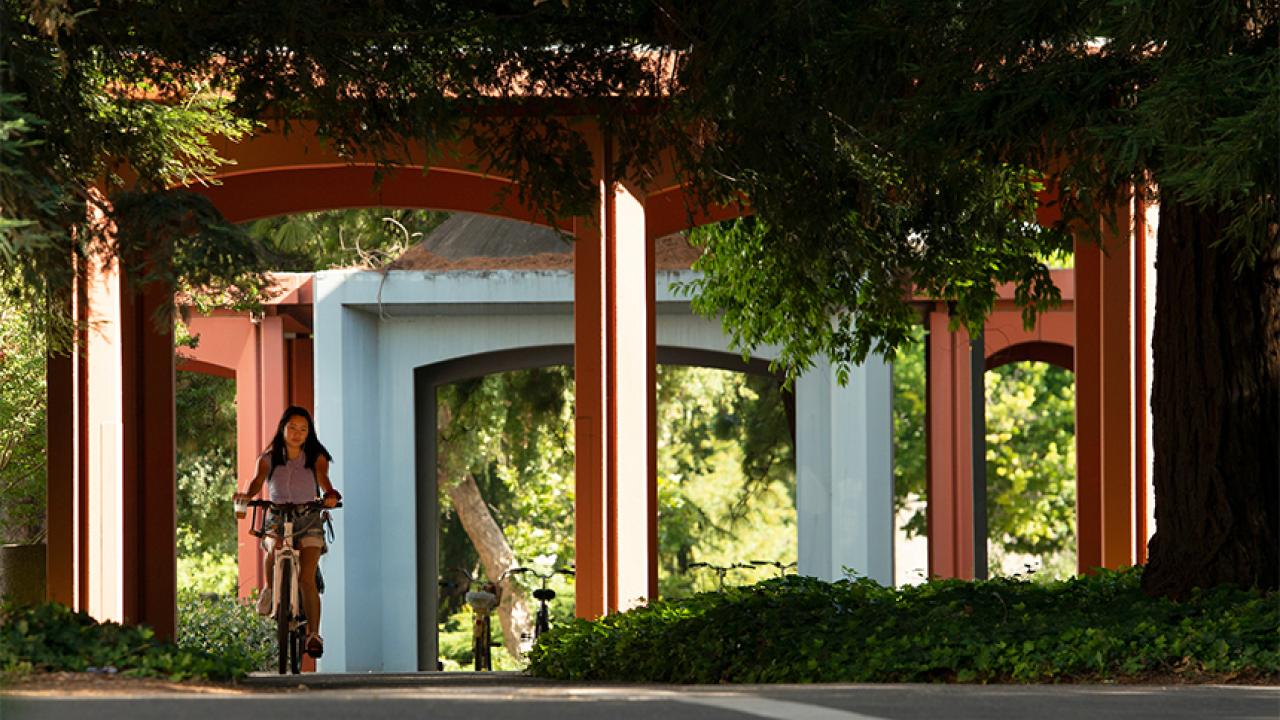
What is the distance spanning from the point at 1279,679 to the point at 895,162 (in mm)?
3220

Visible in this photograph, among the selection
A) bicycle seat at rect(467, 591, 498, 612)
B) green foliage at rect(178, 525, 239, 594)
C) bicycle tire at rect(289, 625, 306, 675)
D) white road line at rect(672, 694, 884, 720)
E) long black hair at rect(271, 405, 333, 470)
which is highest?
long black hair at rect(271, 405, 333, 470)

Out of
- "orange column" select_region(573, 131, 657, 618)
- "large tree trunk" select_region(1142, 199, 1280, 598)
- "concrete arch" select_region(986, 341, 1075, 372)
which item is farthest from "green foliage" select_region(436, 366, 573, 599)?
"large tree trunk" select_region(1142, 199, 1280, 598)

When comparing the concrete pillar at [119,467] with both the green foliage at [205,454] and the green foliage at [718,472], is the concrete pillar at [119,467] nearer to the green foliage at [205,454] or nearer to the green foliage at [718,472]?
the green foliage at [205,454]

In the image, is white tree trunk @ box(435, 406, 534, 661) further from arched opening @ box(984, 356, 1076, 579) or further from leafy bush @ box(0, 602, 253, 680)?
leafy bush @ box(0, 602, 253, 680)

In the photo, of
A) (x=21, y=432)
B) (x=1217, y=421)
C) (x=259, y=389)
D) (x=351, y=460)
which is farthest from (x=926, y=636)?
(x=259, y=389)

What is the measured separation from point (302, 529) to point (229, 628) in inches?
210

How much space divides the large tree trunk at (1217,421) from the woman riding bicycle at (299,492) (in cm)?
455

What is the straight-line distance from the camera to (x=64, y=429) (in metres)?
9.79

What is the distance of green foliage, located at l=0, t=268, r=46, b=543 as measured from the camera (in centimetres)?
1206

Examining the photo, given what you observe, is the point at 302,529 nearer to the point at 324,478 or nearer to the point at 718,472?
the point at 324,478

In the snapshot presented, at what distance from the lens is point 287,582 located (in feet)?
30.2

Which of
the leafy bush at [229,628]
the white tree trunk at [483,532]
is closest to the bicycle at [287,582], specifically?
the leafy bush at [229,628]

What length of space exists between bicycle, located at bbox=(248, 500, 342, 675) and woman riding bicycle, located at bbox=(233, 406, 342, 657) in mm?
31

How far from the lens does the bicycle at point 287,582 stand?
30.0 feet
